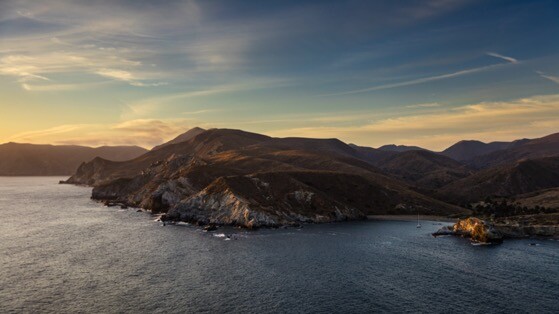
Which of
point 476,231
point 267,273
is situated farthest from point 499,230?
point 267,273

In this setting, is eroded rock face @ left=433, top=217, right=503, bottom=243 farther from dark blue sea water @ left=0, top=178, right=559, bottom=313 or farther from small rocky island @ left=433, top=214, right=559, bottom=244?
dark blue sea water @ left=0, top=178, right=559, bottom=313

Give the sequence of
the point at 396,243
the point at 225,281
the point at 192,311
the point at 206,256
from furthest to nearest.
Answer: the point at 396,243
the point at 206,256
the point at 225,281
the point at 192,311

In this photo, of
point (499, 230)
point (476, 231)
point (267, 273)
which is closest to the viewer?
point (267, 273)

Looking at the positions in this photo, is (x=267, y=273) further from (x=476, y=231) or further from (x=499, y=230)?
(x=499, y=230)

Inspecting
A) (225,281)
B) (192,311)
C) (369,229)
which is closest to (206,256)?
(225,281)

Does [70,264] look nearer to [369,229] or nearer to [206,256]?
[206,256]

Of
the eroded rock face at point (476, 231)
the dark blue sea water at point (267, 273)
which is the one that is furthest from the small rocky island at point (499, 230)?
the dark blue sea water at point (267, 273)

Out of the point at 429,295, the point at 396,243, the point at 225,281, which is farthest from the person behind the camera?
the point at 396,243
